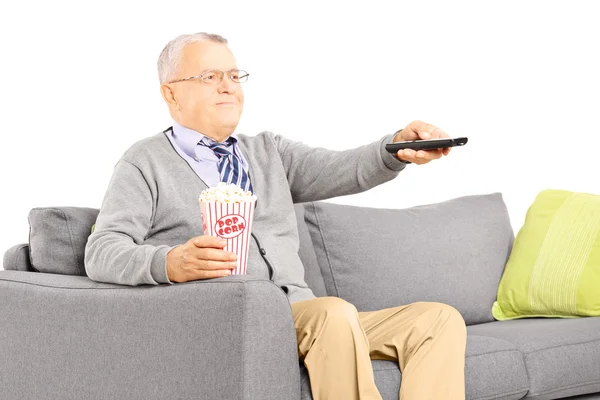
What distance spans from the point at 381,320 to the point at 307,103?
160 centimetres

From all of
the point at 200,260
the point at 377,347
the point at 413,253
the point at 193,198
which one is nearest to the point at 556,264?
the point at 413,253

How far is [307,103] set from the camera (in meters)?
3.74

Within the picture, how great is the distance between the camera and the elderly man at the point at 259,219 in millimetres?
2025

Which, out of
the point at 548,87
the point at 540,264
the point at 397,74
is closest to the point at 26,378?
the point at 540,264

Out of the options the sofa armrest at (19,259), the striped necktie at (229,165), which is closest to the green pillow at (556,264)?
the striped necktie at (229,165)

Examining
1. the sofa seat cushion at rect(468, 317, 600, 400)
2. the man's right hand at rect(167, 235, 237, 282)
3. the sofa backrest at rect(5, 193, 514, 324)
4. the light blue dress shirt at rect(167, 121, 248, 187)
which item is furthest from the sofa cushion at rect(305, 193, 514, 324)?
A: the man's right hand at rect(167, 235, 237, 282)

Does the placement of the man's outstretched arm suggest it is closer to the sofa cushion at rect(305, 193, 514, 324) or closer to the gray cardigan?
the gray cardigan

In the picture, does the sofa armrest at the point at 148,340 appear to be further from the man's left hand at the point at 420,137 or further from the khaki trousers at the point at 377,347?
the man's left hand at the point at 420,137

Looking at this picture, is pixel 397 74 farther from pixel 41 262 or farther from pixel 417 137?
pixel 41 262

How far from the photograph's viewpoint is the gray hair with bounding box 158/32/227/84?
2.51 metres

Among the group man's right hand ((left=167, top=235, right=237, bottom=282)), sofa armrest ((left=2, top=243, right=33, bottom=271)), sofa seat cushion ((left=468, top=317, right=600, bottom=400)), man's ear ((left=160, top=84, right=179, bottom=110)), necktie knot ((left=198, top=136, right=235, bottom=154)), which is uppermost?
man's ear ((left=160, top=84, right=179, bottom=110))

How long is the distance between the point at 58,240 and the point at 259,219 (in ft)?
1.83

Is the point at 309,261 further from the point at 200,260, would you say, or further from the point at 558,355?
the point at 200,260

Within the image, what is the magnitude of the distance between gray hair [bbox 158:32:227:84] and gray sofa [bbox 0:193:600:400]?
0.46m
